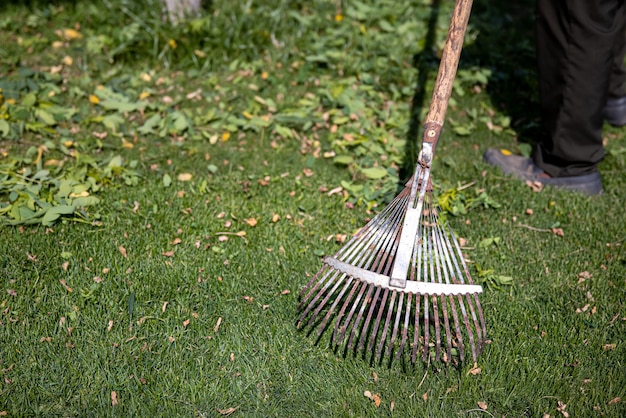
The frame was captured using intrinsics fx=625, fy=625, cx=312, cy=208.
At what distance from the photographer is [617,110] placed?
404 centimetres

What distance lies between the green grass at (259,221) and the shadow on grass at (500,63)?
2 centimetres

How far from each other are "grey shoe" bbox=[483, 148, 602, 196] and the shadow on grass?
1.10 feet

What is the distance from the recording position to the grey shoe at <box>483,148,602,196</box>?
11.5ft

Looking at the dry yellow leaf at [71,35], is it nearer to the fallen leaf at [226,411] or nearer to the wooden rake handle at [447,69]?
the wooden rake handle at [447,69]

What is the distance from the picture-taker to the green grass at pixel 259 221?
2.54m

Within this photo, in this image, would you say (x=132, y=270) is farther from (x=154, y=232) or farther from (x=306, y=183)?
(x=306, y=183)

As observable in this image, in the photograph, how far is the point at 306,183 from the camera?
11.6ft

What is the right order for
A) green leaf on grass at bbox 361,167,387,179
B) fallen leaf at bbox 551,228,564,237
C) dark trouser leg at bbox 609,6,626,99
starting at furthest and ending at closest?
dark trouser leg at bbox 609,6,626,99 → green leaf on grass at bbox 361,167,387,179 → fallen leaf at bbox 551,228,564,237

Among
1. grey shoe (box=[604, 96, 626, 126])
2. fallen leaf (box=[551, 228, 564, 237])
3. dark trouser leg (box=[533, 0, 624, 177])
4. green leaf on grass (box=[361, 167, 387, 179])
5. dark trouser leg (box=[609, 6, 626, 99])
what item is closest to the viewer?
dark trouser leg (box=[533, 0, 624, 177])

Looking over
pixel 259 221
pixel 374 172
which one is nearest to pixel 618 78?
pixel 374 172

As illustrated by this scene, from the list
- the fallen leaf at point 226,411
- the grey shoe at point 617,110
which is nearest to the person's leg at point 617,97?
the grey shoe at point 617,110

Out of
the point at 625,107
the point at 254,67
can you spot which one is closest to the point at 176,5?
the point at 254,67

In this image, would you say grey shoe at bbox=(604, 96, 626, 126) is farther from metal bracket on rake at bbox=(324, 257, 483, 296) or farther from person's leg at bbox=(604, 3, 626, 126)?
metal bracket on rake at bbox=(324, 257, 483, 296)

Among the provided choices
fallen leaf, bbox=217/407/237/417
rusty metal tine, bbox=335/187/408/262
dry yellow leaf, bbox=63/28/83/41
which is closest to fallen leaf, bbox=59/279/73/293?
fallen leaf, bbox=217/407/237/417
